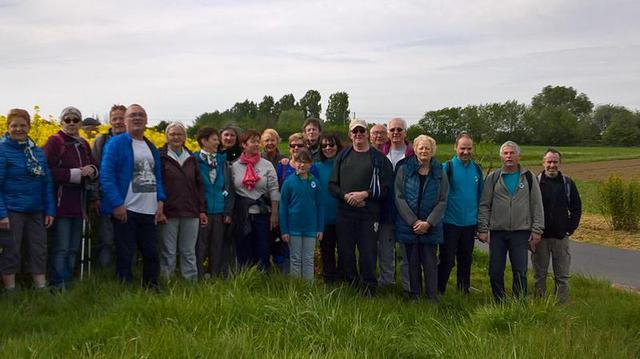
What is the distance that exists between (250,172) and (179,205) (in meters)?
0.89

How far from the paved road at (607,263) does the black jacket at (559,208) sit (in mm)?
2496

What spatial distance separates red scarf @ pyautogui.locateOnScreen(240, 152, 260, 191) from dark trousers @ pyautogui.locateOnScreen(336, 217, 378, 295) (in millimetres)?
1014

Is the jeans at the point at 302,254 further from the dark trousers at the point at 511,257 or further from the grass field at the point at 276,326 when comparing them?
the dark trousers at the point at 511,257

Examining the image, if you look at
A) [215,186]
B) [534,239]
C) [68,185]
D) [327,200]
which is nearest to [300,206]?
[327,200]

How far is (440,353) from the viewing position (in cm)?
396

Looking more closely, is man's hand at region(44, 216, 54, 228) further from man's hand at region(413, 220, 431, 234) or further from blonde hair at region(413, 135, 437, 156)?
blonde hair at region(413, 135, 437, 156)

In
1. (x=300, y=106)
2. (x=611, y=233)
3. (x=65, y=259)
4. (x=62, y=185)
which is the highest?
(x=300, y=106)

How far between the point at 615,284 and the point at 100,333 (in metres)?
7.18

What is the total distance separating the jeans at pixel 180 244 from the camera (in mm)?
5797

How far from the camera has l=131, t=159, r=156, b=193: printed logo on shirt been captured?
213 inches

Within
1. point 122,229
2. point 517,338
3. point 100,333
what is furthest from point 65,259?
point 517,338

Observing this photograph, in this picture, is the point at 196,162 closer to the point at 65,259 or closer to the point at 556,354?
the point at 65,259

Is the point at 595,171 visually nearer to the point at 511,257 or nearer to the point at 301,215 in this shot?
the point at 511,257

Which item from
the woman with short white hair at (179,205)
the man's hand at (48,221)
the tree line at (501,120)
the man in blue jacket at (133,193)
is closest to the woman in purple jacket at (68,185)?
the man's hand at (48,221)
